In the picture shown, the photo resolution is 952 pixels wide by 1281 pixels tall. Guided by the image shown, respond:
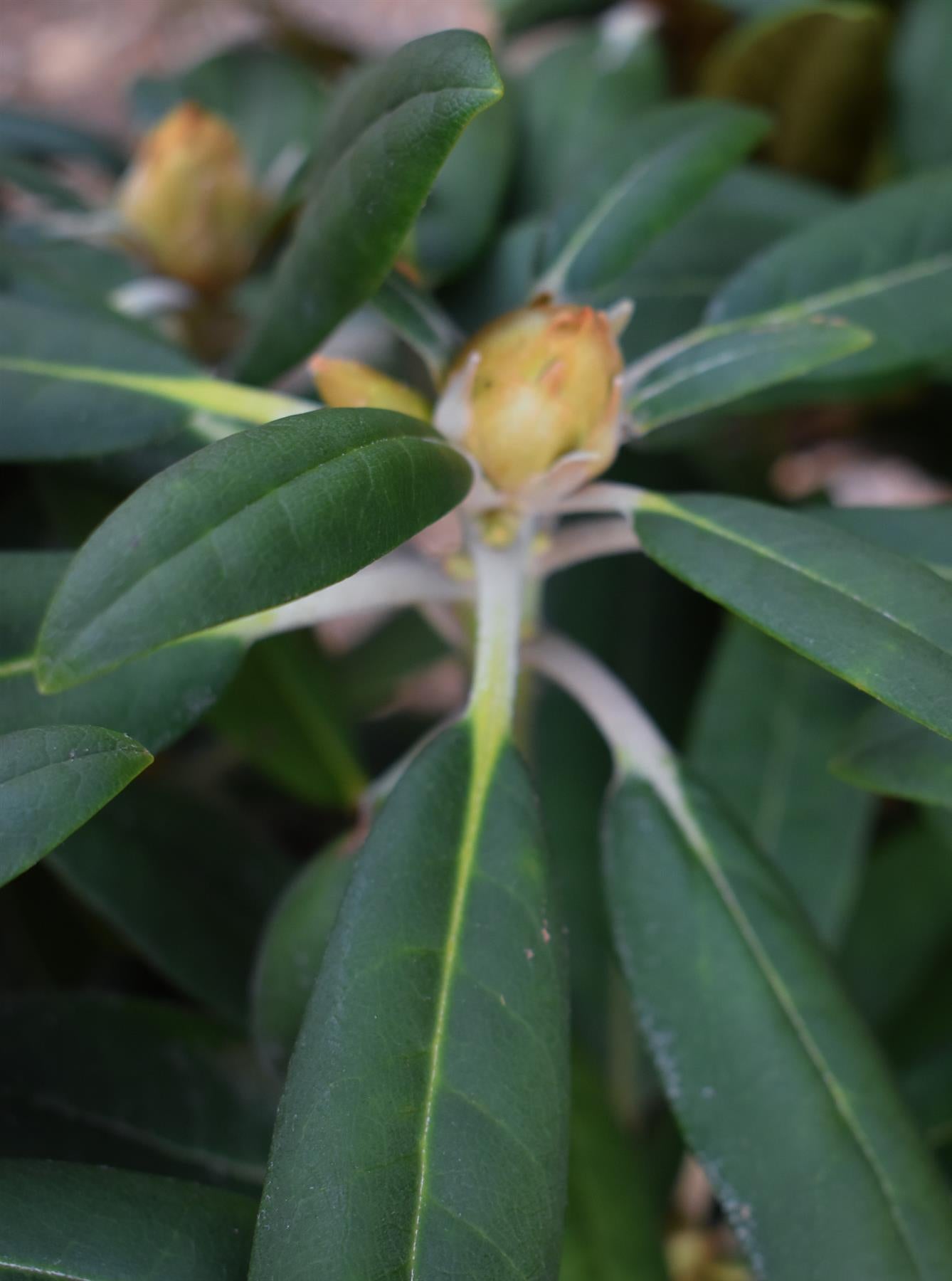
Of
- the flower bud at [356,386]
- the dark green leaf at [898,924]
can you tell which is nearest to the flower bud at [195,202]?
the flower bud at [356,386]

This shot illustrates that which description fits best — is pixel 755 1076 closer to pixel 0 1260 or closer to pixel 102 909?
pixel 0 1260

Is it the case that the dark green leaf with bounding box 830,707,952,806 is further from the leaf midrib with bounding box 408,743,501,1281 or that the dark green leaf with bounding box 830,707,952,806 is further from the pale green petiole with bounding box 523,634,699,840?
the leaf midrib with bounding box 408,743,501,1281

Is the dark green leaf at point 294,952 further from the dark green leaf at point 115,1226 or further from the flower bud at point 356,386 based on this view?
the flower bud at point 356,386

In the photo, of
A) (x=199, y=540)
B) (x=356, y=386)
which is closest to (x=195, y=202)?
(x=356, y=386)

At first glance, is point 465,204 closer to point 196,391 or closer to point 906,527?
point 196,391

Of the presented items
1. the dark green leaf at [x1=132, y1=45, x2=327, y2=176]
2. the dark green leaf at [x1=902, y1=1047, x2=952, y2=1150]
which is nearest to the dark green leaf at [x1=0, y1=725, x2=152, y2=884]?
the dark green leaf at [x1=902, y1=1047, x2=952, y2=1150]

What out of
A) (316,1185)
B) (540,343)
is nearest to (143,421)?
(540,343)
